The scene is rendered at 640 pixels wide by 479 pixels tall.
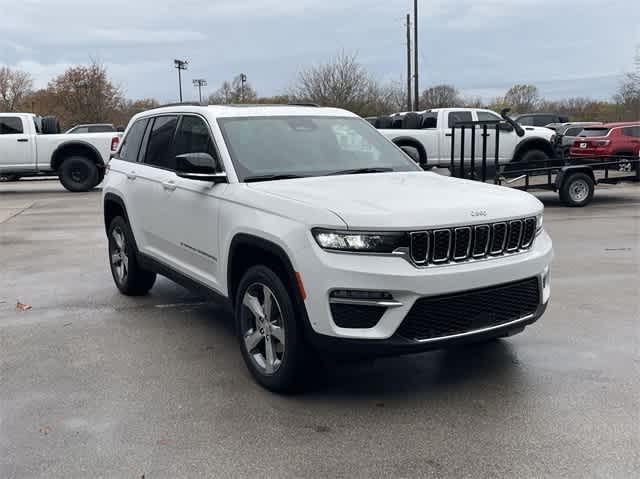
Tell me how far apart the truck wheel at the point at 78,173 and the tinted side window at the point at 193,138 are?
1449cm

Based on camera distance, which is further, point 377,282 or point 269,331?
point 269,331

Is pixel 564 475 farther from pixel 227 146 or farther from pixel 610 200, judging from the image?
pixel 610 200

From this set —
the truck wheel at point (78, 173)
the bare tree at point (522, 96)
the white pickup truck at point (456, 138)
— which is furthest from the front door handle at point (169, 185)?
the bare tree at point (522, 96)

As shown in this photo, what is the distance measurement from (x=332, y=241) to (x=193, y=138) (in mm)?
2142

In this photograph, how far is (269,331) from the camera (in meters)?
4.30

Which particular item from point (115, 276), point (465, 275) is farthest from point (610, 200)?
point (465, 275)

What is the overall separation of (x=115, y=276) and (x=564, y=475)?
511 cm

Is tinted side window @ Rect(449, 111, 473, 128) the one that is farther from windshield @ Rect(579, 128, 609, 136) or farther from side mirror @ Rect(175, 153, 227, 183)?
side mirror @ Rect(175, 153, 227, 183)

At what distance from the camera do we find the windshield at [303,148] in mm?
4906

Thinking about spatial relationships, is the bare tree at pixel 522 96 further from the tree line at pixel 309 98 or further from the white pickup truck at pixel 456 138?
the white pickup truck at pixel 456 138

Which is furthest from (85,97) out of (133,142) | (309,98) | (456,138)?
(133,142)

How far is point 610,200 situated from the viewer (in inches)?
626

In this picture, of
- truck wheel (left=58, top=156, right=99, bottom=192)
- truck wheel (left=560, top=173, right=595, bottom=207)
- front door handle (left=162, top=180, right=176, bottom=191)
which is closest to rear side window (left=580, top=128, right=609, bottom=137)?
truck wheel (left=560, top=173, right=595, bottom=207)

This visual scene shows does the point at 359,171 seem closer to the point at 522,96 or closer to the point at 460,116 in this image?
the point at 460,116
